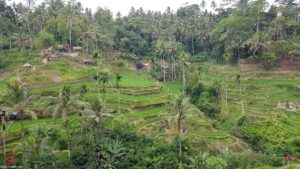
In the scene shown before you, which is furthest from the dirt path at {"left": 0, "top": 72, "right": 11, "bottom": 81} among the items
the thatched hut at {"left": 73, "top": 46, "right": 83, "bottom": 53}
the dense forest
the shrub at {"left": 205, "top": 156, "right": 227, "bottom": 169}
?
the shrub at {"left": 205, "top": 156, "right": 227, "bottom": 169}

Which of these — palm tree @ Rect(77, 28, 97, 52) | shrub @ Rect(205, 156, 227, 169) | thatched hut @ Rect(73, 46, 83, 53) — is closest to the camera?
shrub @ Rect(205, 156, 227, 169)

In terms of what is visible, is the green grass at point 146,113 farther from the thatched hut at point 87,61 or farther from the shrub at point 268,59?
the shrub at point 268,59

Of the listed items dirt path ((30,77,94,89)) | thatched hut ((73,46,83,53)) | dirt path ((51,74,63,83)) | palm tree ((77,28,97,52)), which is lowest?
dirt path ((30,77,94,89))

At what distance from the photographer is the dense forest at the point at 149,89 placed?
31000mm

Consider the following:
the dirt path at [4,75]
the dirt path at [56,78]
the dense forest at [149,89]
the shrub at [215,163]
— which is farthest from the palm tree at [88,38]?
the shrub at [215,163]

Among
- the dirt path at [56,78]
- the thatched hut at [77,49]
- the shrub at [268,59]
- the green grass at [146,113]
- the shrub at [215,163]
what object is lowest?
the shrub at [215,163]

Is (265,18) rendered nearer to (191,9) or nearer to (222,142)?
(191,9)

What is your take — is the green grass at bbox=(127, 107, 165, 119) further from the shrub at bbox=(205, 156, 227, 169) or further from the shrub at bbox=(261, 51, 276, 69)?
the shrub at bbox=(261, 51, 276, 69)

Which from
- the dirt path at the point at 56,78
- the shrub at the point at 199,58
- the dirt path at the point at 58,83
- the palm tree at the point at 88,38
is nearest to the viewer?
the dirt path at the point at 58,83

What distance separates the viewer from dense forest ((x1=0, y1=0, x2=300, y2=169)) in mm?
31000

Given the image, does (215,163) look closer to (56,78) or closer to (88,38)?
(56,78)

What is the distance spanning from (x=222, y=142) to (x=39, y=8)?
51357mm

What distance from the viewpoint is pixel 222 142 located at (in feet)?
119

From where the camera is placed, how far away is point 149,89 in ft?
163
